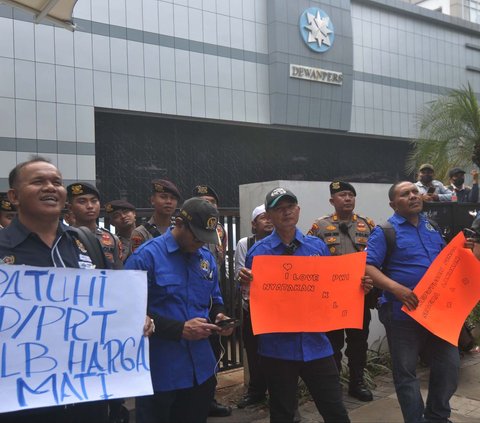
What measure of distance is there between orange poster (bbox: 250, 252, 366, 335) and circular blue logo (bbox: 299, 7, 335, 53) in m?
15.2

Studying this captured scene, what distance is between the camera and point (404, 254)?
3.95 metres

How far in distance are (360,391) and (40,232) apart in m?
3.79

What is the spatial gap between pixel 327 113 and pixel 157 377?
664 inches

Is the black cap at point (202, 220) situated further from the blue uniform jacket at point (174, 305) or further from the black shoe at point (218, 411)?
the black shoe at point (218, 411)

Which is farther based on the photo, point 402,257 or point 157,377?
point 402,257

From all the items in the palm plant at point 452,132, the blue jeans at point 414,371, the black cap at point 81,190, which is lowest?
the blue jeans at point 414,371

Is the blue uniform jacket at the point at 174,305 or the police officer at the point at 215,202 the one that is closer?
the blue uniform jacket at the point at 174,305

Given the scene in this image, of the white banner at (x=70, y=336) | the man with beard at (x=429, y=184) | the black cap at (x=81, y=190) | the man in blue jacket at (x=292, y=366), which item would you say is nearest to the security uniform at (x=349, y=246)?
the man in blue jacket at (x=292, y=366)

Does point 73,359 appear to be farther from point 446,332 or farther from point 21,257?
point 446,332

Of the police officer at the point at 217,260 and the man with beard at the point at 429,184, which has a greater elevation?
the man with beard at the point at 429,184

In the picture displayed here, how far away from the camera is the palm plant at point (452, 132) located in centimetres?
999

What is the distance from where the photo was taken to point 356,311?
12.3 feet

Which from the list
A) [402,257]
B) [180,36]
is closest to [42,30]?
[180,36]

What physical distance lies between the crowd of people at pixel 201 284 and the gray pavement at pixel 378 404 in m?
0.27
